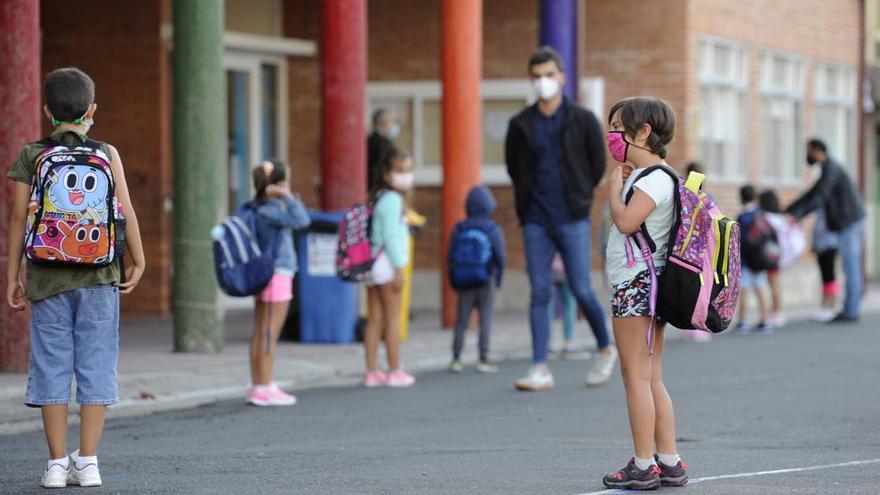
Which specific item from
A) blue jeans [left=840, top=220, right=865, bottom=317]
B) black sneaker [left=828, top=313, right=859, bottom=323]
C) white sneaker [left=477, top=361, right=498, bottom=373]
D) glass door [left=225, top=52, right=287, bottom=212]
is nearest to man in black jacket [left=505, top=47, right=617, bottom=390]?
white sneaker [left=477, top=361, right=498, bottom=373]

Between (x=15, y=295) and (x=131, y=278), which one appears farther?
(x=131, y=278)

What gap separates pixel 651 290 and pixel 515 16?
13890 millimetres

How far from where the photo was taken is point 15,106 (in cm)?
1192

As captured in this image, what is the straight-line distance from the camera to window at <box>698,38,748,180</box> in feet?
73.5

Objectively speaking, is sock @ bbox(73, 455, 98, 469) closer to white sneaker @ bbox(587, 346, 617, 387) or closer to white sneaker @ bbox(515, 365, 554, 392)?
white sneaker @ bbox(515, 365, 554, 392)

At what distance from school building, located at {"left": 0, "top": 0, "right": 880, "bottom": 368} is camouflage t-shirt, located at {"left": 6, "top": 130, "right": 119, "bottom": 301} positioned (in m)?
8.13

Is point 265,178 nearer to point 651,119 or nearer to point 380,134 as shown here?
point 651,119

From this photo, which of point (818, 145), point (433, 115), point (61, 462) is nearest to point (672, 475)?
point (61, 462)

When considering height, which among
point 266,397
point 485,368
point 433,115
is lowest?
point 485,368

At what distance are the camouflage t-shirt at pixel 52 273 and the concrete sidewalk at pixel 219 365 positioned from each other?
2683 mm

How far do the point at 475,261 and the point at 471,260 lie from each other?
0.03 meters

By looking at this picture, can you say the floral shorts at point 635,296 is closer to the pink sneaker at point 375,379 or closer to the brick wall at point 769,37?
the pink sneaker at point 375,379

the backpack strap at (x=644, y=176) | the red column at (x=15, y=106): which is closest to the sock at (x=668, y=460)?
the backpack strap at (x=644, y=176)

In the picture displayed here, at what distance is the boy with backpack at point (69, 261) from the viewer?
7.67 meters
